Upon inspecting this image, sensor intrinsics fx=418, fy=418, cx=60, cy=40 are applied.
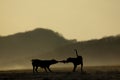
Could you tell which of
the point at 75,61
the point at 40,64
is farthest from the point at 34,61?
the point at 75,61

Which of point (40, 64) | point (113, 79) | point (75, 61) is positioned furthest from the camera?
point (40, 64)

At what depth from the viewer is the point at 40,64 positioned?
81562 millimetres

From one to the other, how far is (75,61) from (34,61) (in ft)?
34.3

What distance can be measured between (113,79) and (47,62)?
3781 centimetres

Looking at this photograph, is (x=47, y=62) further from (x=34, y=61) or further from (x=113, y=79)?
(x=113, y=79)

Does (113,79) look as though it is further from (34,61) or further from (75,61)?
(34,61)

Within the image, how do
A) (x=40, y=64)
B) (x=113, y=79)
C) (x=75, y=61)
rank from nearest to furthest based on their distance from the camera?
1. (x=113, y=79)
2. (x=75, y=61)
3. (x=40, y=64)

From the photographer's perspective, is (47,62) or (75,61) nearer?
(75,61)

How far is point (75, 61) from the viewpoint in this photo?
247 ft

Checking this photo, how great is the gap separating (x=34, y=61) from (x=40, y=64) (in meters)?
1.50

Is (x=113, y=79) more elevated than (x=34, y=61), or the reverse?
(x=34, y=61)

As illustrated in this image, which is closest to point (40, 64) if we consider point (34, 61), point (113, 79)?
point (34, 61)

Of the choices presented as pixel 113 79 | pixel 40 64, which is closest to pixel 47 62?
pixel 40 64

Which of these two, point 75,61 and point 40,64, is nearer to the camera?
point 75,61
